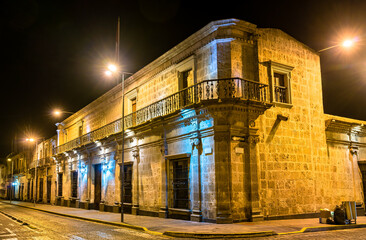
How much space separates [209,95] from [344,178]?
9.55 metres

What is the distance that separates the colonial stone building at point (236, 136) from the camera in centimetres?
1418

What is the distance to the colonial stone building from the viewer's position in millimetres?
14180

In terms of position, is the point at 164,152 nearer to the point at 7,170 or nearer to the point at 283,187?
the point at 283,187

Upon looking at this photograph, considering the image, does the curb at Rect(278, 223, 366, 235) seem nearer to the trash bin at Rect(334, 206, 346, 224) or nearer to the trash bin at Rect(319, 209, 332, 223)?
the trash bin at Rect(334, 206, 346, 224)

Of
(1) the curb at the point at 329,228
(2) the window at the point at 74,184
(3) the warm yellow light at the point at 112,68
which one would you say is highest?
(3) the warm yellow light at the point at 112,68

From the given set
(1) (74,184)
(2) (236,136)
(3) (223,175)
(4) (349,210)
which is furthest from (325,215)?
(1) (74,184)

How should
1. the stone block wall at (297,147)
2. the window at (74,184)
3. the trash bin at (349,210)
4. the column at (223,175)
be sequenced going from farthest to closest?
the window at (74,184) → the stone block wall at (297,147) → the column at (223,175) → the trash bin at (349,210)

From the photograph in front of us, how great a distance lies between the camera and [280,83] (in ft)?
55.1

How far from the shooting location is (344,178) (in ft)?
60.9

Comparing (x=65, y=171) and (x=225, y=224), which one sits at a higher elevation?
(x=65, y=171)

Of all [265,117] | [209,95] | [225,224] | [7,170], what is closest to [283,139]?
[265,117]

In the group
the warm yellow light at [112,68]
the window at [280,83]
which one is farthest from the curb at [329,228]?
the warm yellow light at [112,68]

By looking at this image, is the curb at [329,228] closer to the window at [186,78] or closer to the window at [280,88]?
the window at [280,88]

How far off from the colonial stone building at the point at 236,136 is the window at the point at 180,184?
0.16 feet
